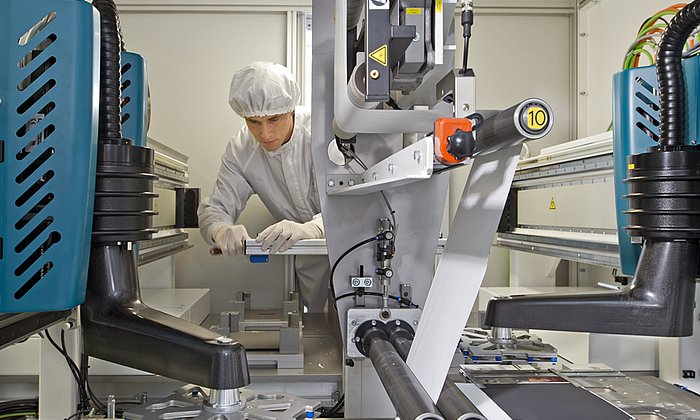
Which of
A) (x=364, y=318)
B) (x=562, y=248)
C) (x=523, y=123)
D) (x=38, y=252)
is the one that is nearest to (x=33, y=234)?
(x=38, y=252)

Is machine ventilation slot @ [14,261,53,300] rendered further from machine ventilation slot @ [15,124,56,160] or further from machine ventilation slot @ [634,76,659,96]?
machine ventilation slot @ [634,76,659,96]

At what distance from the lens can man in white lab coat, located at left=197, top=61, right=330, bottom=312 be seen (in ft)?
8.12

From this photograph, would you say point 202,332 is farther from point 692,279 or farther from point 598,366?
point 598,366

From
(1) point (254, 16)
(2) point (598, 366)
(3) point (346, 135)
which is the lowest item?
(2) point (598, 366)

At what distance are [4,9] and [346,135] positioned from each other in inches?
25.7

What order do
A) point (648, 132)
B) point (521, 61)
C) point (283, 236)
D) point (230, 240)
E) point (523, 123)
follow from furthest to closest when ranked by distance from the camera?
point (521, 61), point (230, 240), point (283, 236), point (648, 132), point (523, 123)

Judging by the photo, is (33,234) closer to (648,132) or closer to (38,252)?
(38,252)

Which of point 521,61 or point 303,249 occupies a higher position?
point 521,61

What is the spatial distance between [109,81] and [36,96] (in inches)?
3.8

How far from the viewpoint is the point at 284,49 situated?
320 cm

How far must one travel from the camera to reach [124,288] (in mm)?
813

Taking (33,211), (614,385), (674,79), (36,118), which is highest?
(674,79)

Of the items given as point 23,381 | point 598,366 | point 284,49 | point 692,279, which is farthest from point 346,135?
point 284,49

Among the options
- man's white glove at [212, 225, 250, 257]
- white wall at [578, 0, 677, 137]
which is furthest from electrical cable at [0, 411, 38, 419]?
white wall at [578, 0, 677, 137]
